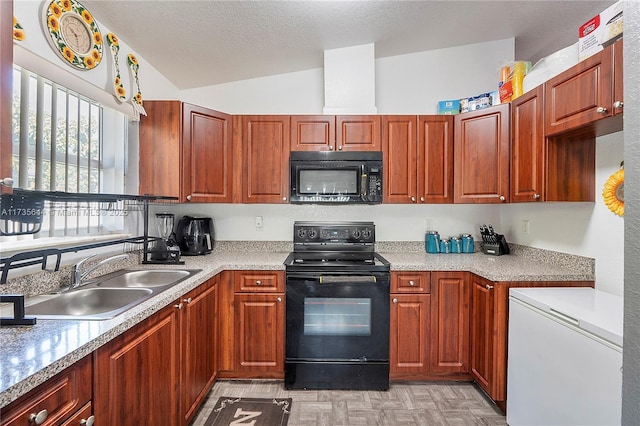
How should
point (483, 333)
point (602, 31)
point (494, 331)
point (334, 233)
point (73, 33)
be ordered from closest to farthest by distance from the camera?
point (602, 31) → point (73, 33) → point (494, 331) → point (483, 333) → point (334, 233)

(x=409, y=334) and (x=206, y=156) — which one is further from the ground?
(x=206, y=156)

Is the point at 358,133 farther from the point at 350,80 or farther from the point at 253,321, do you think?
the point at 253,321

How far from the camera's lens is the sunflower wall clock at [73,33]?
149cm

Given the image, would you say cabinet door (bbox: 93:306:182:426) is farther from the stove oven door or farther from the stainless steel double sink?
the stove oven door

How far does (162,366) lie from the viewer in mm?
1415

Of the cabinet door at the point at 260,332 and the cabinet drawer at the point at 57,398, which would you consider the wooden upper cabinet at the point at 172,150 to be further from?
the cabinet drawer at the point at 57,398

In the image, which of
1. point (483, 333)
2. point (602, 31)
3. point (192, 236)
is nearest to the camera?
point (602, 31)

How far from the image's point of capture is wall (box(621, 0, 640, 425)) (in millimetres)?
485

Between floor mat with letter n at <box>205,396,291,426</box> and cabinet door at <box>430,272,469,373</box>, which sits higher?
cabinet door at <box>430,272,469,373</box>

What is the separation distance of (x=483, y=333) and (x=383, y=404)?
81cm

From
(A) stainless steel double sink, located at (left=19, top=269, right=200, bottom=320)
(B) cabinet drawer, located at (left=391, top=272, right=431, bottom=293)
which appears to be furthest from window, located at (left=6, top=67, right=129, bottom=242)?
(B) cabinet drawer, located at (left=391, top=272, right=431, bottom=293)

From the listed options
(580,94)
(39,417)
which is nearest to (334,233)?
(580,94)

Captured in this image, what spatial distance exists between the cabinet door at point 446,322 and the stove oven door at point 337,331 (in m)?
0.35

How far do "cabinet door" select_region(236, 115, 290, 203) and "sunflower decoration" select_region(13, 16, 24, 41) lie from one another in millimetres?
1334
